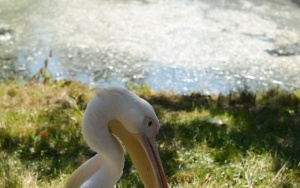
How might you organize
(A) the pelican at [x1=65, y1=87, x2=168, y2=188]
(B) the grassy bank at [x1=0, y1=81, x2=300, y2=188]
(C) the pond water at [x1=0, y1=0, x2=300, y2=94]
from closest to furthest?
(A) the pelican at [x1=65, y1=87, x2=168, y2=188] → (B) the grassy bank at [x1=0, y1=81, x2=300, y2=188] → (C) the pond water at [x1=0, y1=0, x2=300, y2=94]

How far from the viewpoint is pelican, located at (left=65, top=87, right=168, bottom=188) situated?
8.09ft

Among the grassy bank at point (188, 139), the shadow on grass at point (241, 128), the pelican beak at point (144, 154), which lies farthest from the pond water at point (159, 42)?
the pelican beak at point (144, 154)

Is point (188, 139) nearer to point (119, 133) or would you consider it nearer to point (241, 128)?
point (241, 128)

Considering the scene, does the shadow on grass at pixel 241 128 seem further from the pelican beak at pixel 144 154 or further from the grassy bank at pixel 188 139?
the pelican beak at pixel 144 154

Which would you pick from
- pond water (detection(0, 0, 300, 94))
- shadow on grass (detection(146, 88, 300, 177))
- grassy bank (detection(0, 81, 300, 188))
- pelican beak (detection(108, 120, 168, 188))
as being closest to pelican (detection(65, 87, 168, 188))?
pelican beak (detection(108, 120, 168, 188))

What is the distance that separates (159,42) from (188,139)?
17.8 ft

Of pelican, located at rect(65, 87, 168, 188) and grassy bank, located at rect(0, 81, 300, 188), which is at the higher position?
pelican, located at rect(65, 87, 168, 188)

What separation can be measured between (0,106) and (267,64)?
16.0ft

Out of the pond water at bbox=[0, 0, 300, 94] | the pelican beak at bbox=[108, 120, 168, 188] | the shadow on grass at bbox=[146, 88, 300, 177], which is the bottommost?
the pond water at bbox=[0, 0, 300, 94]

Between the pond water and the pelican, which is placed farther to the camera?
the pond water

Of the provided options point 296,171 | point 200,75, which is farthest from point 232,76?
point 296,171

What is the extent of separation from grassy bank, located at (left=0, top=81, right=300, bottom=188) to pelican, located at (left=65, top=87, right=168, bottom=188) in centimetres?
122

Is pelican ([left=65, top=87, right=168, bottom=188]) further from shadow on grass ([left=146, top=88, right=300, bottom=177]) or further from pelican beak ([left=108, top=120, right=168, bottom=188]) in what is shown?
shadow on grass ([left=146, top=88, right=300, bottom=177])

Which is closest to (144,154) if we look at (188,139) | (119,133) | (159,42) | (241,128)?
(119,133)
